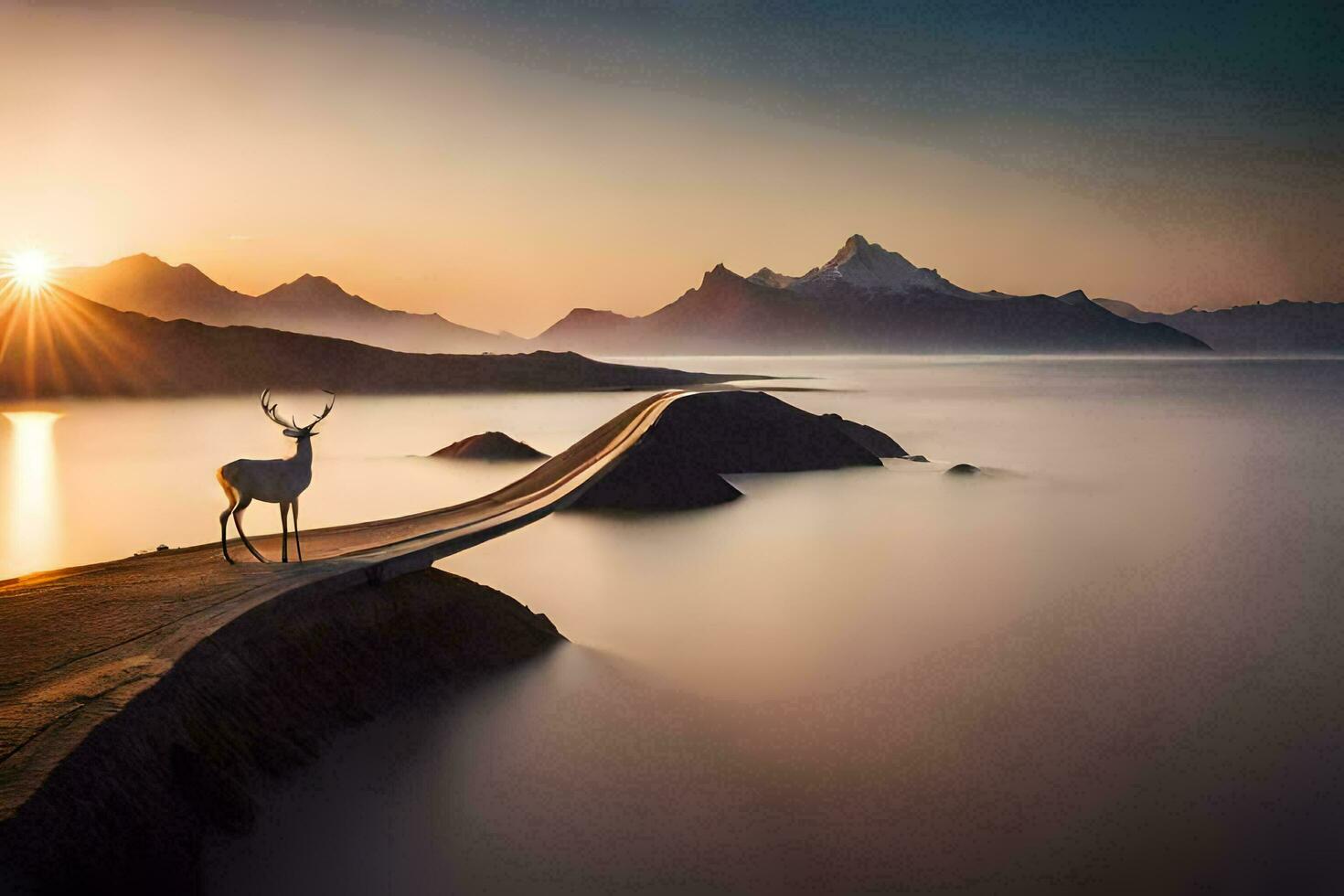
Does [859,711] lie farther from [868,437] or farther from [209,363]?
[209,363]

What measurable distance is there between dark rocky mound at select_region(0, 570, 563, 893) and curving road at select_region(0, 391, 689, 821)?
0.27 m

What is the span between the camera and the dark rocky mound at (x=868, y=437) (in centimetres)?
5353

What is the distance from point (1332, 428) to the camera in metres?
99.6

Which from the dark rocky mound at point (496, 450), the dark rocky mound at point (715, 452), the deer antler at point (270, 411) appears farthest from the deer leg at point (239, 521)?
the dark rocky mound at point (496, 450)

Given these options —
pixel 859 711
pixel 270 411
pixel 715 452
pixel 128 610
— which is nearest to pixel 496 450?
pixel 715 452

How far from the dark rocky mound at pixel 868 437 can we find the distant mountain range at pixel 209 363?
9765cm

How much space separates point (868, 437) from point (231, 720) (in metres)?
47.2

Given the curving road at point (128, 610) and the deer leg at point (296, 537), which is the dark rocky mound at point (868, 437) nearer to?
the curving road at point (128, 610)

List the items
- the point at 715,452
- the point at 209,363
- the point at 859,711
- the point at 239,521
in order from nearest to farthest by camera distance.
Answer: the point at 239,521 < the point at 859,711 < the point at 715,452 < the point at 209,363

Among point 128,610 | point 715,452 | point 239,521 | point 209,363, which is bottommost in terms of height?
point 715,452

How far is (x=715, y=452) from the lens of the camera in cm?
4538

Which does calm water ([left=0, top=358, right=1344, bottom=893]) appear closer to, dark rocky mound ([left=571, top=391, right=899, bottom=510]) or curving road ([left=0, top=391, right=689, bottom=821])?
dark rocky mound ([left=571, top=391, right=899, bottom=510])

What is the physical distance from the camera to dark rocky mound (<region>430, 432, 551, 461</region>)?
190ft

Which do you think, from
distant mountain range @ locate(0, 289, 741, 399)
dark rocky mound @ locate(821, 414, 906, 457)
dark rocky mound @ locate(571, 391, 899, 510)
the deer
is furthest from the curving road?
distant mountain range @ locate(0, 289, 741, 399)
